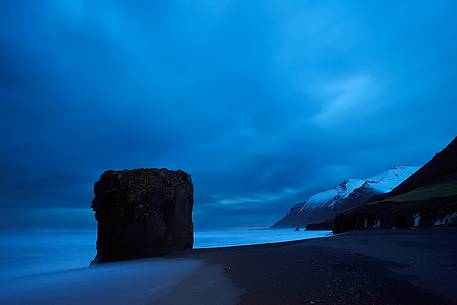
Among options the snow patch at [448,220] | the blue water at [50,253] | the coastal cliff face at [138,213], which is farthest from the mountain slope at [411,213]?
the coastal cliff face at [138,213]

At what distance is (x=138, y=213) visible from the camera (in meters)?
20.4

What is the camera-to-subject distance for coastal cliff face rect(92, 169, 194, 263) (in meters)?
20.5

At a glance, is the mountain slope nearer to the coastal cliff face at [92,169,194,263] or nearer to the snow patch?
the snow patch

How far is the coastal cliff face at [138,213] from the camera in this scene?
2052 centimetres

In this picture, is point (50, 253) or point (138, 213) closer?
point (138, 213)

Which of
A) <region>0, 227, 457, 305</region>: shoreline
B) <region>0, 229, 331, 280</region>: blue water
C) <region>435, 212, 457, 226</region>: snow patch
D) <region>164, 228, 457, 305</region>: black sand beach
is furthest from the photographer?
<region>435, 212, 457, 226</region>: snow patch

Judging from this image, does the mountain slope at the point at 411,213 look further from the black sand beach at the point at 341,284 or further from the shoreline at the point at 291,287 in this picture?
the black sand beach at the point at 341,284

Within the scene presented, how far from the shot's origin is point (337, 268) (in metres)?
9.84

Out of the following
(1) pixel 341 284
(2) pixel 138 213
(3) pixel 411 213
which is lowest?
(1) pixel 341 284

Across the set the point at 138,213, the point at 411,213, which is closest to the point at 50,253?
the point at 138,213

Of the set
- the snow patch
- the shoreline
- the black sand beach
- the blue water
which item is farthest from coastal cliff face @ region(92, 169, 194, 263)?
the snow patch

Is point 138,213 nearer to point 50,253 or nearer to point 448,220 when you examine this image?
point 50,253

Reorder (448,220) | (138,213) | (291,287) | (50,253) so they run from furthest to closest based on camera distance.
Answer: (50,253)
(448,220)
(138,213)
(291,287)

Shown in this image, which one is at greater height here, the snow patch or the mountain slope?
the mountain slope
